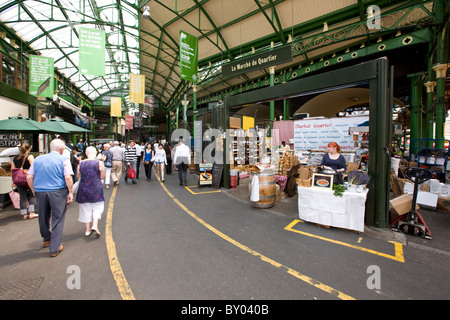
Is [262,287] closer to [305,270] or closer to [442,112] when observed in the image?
[305,270]

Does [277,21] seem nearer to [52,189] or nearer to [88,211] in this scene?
[88,211]

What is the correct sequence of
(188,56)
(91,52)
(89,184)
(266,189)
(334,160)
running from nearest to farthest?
1. (89,184)
2. (334,160)
3. (266,189)
4. (91,52)
5. (188,56)

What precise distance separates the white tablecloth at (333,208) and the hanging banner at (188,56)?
31.0 feet

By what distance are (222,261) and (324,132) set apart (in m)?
10.2

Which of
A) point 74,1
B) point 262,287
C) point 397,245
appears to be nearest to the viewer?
point 262,287

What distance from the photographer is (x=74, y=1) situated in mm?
16469

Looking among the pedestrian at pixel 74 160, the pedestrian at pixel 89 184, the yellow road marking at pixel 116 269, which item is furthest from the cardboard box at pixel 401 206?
the pedestrian at pixel 74 160

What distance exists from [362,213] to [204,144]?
9554mm

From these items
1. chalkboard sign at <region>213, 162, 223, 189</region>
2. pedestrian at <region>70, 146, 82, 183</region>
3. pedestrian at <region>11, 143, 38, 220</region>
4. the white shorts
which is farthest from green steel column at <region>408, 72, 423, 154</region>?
pedestrian at <region>11, 143, 38, 220</region>

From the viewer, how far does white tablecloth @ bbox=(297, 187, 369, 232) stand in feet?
13.6

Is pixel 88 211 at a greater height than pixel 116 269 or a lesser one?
greater

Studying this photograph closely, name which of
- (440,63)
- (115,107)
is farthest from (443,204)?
(115,107)

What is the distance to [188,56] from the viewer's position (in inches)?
454
